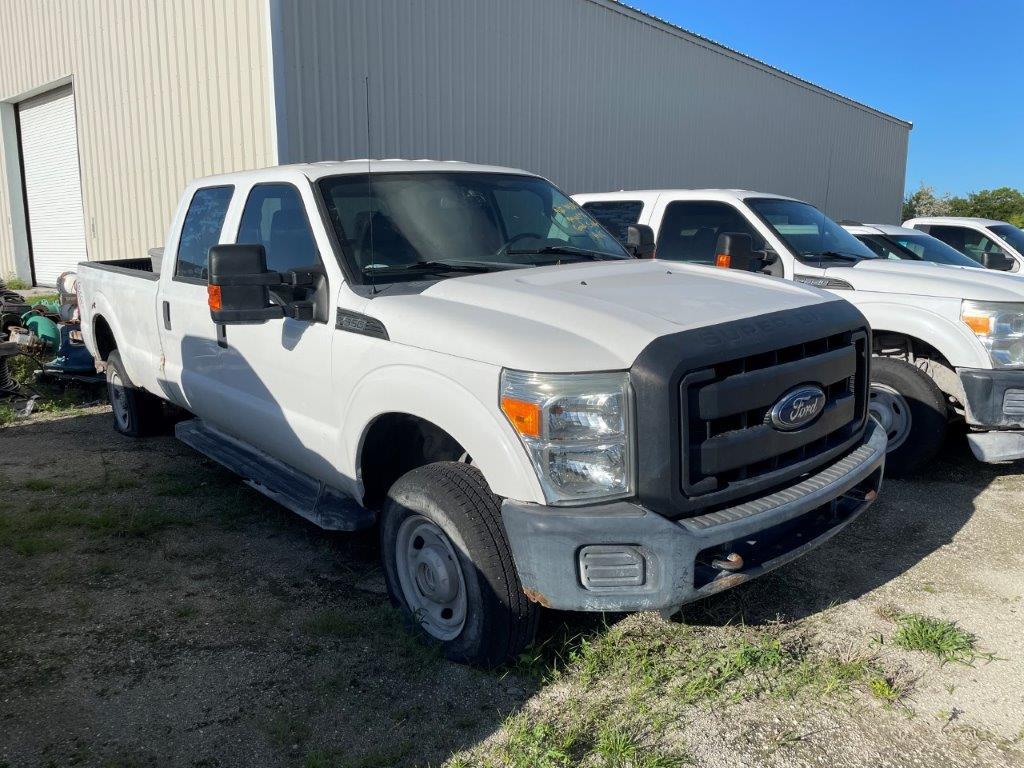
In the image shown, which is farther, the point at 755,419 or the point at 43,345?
the point at 43,345

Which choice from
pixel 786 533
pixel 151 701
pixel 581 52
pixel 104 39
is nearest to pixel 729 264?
pixel 786 533

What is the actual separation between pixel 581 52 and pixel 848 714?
13.3 m

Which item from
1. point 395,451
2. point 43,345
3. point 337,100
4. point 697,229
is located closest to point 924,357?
point 697,229

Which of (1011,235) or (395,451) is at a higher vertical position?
(1011,235)

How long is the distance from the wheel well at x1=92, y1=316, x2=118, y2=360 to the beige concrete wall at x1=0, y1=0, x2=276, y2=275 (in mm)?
3907

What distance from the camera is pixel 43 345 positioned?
9.45m

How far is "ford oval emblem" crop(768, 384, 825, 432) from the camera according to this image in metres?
3.01

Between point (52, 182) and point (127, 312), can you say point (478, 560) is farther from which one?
point (52, 182)

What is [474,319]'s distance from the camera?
120 inches

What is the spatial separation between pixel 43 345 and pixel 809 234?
8259mm

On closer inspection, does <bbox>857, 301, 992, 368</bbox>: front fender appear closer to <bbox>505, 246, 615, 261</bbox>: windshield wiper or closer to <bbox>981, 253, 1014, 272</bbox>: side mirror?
<bbox>505, 246, 615, 261</bbox>: windshield wiper

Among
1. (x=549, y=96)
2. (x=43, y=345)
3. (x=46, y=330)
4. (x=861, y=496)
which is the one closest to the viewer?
(x=861, y=496)

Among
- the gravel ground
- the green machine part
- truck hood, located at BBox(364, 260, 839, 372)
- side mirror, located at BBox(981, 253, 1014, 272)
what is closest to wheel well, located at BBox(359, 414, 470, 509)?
truck hood, located at BBox(364, 260, 839, 372)

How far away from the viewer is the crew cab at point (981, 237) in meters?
10.0
